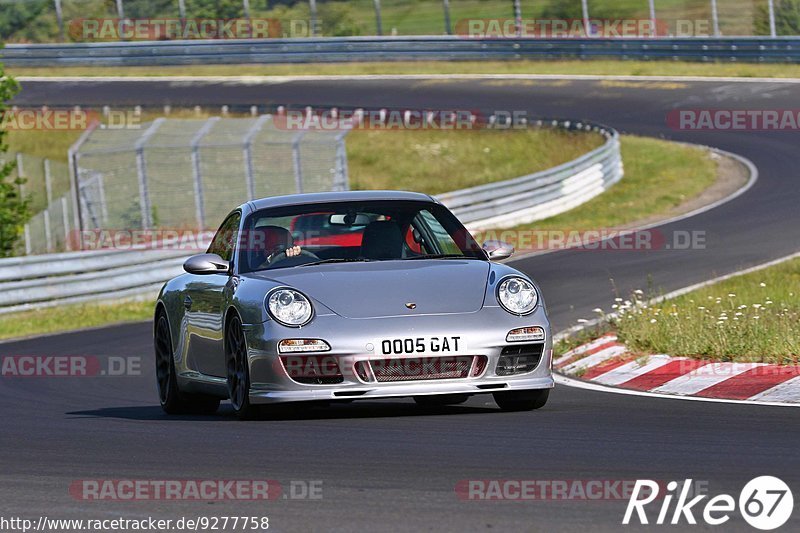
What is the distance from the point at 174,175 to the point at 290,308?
16109 millimetres

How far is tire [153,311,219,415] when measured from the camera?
10000 millimetres

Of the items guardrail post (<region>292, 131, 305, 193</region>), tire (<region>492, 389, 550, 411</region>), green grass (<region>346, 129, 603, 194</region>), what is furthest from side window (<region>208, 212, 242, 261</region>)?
green grass (<region>346, 129, 603, 194</region>)

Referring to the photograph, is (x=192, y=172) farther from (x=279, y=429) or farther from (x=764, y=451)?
(x=764, y=451)

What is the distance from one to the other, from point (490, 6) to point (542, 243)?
1024 inches

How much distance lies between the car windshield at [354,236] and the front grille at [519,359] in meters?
0.98

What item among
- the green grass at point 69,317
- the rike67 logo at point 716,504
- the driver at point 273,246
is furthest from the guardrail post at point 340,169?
the rike67 logo at point 716,504

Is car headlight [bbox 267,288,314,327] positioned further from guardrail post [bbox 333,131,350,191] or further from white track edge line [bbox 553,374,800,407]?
guardrail post [bbox 333,131,350,191]

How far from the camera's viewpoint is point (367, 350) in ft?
26.3

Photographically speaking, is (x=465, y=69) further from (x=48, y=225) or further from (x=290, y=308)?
(x=290, y=308)

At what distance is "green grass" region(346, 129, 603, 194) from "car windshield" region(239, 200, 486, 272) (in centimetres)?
2371

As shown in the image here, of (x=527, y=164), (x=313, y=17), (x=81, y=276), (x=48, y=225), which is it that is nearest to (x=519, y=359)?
(x=81, y=276)

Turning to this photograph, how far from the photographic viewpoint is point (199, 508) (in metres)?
5.75

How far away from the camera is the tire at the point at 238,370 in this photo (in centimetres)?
839

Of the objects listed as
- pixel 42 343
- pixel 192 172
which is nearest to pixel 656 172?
pixel 192 172
